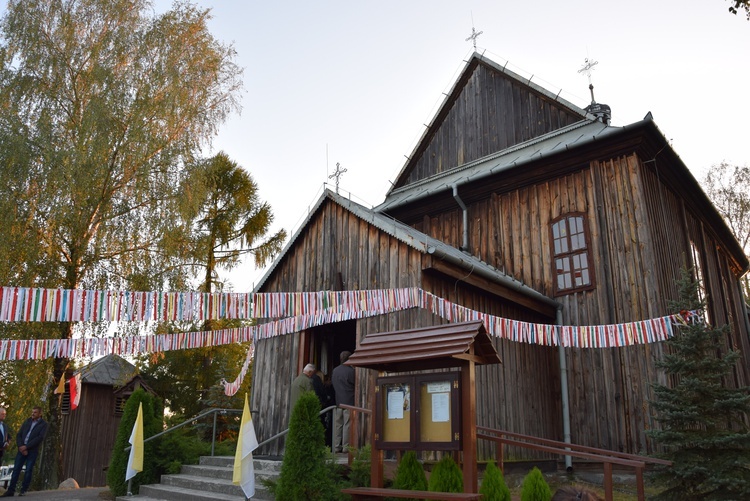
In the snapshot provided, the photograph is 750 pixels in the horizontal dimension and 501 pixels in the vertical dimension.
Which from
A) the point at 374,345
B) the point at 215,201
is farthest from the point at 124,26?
the point at 374,345

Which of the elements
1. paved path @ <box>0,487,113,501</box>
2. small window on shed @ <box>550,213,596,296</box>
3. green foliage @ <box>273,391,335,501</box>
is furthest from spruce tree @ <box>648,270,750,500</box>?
paved path @ <box>0,487,113,501</box>

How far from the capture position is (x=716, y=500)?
7.71 meters

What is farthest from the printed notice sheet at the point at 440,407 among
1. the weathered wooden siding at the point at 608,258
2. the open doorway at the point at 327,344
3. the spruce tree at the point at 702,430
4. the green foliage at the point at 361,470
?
the weathered wooden siding at the point at 608,258

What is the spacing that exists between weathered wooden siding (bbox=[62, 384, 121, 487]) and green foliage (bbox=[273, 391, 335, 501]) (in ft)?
60.6

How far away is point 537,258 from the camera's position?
14.0m

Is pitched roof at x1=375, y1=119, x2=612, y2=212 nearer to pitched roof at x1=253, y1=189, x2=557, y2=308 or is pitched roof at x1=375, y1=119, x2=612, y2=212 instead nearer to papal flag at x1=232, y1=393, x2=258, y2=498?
pitched roof at x1=253, y1=189, x2=557, y2=308

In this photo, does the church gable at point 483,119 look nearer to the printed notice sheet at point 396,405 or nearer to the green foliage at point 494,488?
the printed notice sheet at point 396,405

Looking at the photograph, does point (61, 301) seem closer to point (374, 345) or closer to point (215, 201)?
point (374, 345)

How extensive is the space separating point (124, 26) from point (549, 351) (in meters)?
13.9

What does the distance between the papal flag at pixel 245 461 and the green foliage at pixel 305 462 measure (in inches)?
14.9

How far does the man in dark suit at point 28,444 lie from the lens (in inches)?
453

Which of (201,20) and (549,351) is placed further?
(201,20)

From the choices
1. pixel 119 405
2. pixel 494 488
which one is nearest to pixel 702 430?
pixel 494 488

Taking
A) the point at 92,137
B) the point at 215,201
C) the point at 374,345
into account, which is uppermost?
the point at 215,201
